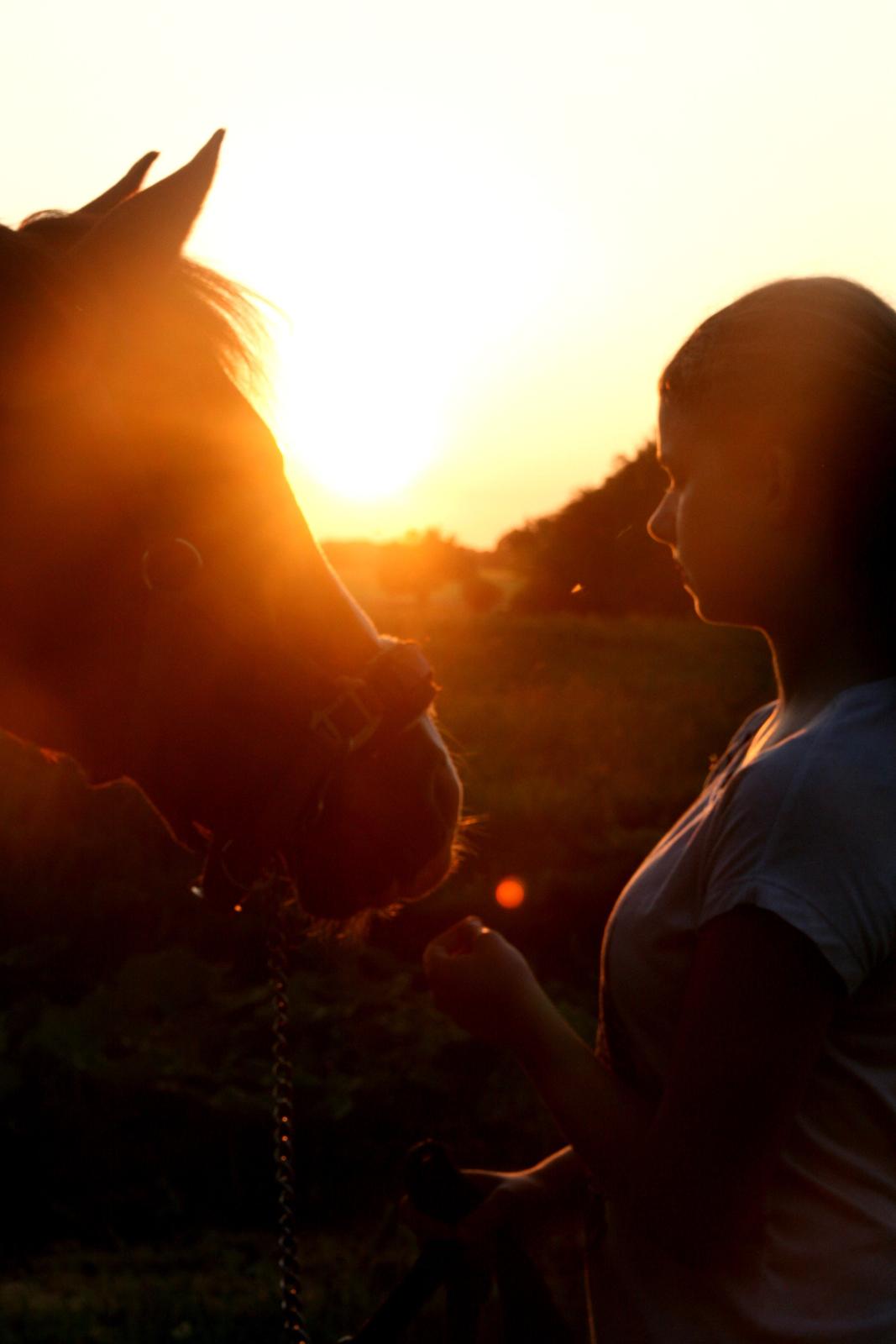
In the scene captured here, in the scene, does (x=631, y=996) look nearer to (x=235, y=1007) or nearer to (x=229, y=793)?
(x=229, y=793)

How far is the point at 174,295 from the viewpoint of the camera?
2020mm

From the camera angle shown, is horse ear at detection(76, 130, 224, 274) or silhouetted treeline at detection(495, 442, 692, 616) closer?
horse ear at detection(76, 130, 224, 274)

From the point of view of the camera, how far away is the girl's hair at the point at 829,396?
1.26 metres

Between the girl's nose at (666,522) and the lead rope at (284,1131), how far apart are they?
96 cm

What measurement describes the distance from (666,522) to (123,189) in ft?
4.96

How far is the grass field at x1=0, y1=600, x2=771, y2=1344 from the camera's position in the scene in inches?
128

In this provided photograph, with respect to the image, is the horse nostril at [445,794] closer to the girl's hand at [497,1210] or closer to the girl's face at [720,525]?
the girl's hand at [497,1210]

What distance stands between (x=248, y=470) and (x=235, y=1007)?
3.02 metres

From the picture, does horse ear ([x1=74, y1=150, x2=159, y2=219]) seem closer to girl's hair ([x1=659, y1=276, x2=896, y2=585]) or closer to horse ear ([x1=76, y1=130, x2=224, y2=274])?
horse ear ([x1=76, y1=130, x2=224, y2=274])

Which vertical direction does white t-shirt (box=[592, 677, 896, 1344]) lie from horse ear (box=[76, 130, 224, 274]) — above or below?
below

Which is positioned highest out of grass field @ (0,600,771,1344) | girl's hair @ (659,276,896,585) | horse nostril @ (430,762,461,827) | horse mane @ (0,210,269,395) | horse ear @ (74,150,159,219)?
horse ear @ (74,150,159,219)

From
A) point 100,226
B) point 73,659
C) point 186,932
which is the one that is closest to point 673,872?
point 73,659

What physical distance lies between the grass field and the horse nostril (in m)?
0.65

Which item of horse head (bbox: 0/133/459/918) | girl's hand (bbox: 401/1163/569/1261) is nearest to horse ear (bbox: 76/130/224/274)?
horse head (bbox: 0/133/459/918)
